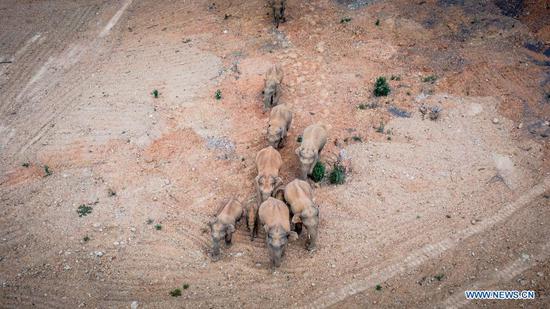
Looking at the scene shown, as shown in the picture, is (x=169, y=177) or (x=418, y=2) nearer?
(x=169, y=177)

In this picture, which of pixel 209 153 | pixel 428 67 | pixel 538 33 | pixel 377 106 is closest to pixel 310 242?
pixel 209 153

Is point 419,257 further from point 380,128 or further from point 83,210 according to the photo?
point 83,210

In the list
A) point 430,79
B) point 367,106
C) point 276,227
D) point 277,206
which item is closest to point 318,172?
point 277,206

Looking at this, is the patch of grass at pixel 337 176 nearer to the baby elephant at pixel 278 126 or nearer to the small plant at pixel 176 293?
the baby elephant at pixel 278 126

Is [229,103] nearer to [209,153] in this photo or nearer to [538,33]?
[209,153]

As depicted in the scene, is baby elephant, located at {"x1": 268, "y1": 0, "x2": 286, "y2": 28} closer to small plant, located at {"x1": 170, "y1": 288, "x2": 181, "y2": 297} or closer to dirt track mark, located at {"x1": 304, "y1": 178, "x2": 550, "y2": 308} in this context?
dirt track mark, located at {"x1": 304, "y1": 178, "x2": 550, "y2": 308}

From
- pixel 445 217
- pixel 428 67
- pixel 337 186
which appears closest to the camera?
pixel 445 217
